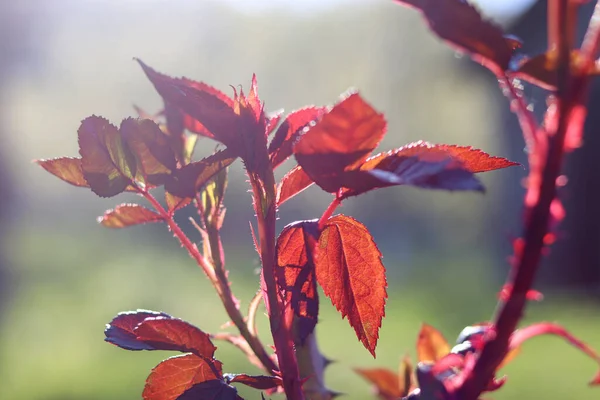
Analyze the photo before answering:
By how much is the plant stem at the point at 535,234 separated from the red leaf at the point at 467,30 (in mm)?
40

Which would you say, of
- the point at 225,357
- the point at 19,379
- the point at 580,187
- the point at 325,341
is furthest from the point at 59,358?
the point at 580,187

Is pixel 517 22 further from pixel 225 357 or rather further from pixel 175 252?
pixel 175 252

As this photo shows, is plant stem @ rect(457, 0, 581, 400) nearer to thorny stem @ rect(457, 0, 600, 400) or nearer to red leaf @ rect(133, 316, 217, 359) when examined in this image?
thorny stem @ rect(457, 0, 600, 400)

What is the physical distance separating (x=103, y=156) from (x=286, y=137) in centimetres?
16

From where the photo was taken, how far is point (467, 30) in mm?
347

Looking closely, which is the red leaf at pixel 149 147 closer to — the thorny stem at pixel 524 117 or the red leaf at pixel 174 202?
the red leaf at pixel 174 202

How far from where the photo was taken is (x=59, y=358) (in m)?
6.05

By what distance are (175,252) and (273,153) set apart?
35.1ft

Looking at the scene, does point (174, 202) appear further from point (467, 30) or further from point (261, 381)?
point (467, 30)

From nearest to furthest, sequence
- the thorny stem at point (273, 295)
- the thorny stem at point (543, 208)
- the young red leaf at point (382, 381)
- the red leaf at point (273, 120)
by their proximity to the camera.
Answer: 1. the thorny stem at point (543, 208)
2. the thorny stem at point (273, 295)
3. the red leaf at point (273, 120)
4. the young red leaf at point (382, 381)

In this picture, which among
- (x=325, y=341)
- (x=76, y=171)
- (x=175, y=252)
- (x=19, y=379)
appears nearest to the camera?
(x=76, y=171)

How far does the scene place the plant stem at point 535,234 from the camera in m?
0.30

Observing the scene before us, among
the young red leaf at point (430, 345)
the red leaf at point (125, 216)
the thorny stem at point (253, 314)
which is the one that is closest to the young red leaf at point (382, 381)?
the young red leaf at point (430, 345)

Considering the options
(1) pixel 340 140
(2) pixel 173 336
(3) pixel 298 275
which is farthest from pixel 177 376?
(1) pixel 340 140
